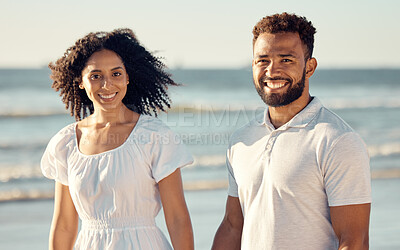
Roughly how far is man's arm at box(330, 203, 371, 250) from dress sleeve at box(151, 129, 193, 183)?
2.70 ft

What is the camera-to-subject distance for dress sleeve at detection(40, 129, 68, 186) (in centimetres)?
318

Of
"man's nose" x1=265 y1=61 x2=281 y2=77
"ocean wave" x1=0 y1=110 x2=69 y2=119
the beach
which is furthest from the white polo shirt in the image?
"ocean wave" x1=0 y1=110 x2=69 y2=119

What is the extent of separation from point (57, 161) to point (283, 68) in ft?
4.28

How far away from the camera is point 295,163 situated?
260cm

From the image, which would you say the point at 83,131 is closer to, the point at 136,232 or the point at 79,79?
the point at 79,79

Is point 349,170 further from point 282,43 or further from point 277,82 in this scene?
point 282,43

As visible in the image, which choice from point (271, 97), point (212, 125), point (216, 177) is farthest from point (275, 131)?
point (212, 125)

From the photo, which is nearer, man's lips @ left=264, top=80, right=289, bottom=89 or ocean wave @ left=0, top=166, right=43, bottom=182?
man's lips @ left=264, top=80, right=289, bottom=89

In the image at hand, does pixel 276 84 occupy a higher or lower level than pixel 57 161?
higher

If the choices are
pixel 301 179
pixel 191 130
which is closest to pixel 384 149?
pixel 191 130

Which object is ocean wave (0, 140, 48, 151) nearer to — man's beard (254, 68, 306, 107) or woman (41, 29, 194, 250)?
woman (41, 29, 194, 250)

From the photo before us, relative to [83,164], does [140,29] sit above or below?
above

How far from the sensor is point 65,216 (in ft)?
10.4

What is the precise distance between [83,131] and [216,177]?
5.46 m
